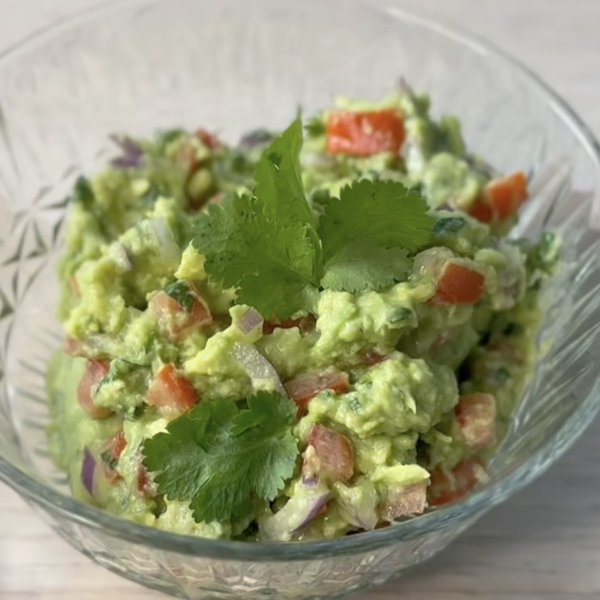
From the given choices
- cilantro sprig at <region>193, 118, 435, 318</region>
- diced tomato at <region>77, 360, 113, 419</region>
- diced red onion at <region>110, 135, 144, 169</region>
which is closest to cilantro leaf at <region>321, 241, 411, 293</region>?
cilantro sprig at <region>193, 118, 435, 318</region>

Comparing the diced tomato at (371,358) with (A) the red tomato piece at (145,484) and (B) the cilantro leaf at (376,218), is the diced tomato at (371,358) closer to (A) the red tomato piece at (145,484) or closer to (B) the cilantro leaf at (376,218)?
(B) the cilantro leaf at (376,218)

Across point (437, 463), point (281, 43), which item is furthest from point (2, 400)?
point (281, 43)

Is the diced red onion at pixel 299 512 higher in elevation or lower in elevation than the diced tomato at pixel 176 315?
lower

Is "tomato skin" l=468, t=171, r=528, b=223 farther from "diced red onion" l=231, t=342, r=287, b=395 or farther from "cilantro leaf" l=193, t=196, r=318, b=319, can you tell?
"diced red onion" l=231, t=342, r=287, b=395

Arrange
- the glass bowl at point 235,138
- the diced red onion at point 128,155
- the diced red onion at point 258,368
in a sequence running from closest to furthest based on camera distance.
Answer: the glass bowl at point 235,138 → the diced red onion at point 258,368 → the diced red onion at point 128,155

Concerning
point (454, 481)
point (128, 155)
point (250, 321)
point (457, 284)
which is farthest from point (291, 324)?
point (128, 155)

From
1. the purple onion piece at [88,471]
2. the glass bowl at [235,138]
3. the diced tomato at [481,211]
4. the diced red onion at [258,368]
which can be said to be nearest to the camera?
the glass bowl at [235,138]

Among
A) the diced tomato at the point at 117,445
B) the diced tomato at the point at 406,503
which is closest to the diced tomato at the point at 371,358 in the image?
the diced tomato at the point at 406,503

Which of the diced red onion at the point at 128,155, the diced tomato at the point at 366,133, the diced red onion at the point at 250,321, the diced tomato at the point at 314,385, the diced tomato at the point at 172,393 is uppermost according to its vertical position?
the diced tomato at the point at 366,133
